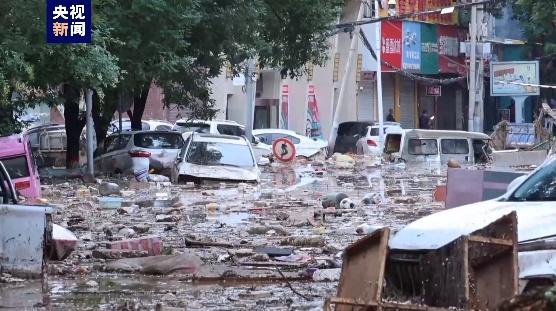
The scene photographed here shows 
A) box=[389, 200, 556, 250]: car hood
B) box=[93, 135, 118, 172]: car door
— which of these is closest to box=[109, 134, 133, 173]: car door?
box=[93, 135, 118, 172]: car door

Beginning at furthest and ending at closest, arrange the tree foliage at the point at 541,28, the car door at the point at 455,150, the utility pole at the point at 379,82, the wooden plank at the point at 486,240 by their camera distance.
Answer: the tree foliage at the point at 541,28 < the utility pole at the point at 379,82 < the car door at the point at 455,150 < the wooden plank at the point at 486,240

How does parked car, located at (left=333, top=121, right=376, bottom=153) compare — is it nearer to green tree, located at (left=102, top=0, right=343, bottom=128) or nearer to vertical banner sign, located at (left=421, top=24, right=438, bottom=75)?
vertical banner sign, located at (left=421, top=24, right=438, bottom=75)

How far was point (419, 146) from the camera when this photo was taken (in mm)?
32781

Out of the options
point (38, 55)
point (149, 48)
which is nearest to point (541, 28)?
point (149, 48)

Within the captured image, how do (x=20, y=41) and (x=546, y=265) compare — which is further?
(x=20, y=41)

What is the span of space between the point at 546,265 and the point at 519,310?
231 cm

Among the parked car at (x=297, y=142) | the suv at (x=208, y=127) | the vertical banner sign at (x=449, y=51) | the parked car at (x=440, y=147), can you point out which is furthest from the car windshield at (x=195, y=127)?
the vertical banner sign at (x=449, y=51)

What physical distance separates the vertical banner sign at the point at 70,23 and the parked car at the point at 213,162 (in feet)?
31.7

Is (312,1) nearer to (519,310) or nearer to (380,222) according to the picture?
(380,222)

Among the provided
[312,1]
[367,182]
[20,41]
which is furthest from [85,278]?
[367,182]

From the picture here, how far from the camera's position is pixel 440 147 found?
1293 inches

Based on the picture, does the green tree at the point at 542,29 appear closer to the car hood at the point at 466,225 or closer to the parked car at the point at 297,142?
the parked car at the point at 297,142

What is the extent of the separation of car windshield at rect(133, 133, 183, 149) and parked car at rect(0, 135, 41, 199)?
362 inches

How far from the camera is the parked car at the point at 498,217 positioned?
7.60 meters
